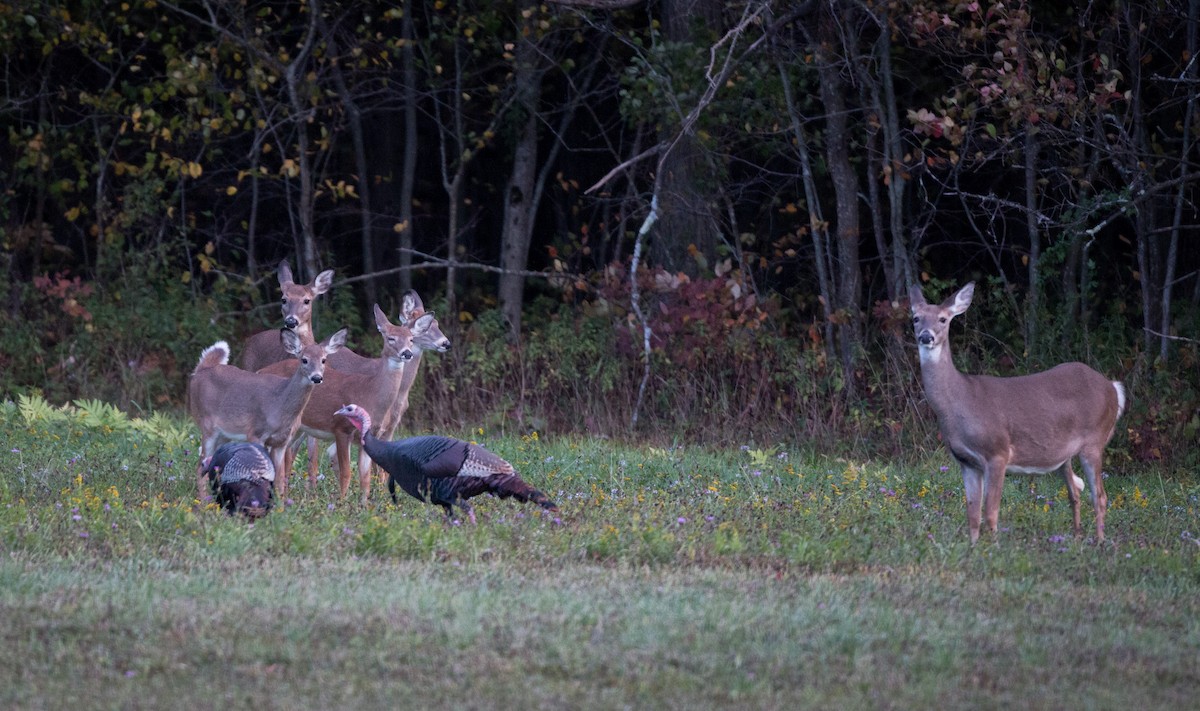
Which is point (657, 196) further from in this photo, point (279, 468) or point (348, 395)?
point (279, 468)

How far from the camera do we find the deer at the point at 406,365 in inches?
381

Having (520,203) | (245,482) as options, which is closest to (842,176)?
(520,203)

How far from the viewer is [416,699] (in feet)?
15.0

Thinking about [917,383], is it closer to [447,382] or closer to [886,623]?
[447,382]

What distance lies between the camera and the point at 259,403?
8859mm

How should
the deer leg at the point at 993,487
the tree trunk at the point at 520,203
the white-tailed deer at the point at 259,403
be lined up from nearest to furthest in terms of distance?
1. the deer leg at the point at 993,487
2. the white-tailed deer at the point at 259,403
3. the tree trunk at the point at 520,203

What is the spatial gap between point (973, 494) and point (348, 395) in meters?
4.02

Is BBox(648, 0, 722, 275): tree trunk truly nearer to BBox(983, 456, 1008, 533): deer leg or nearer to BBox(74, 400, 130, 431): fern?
BBox(74, 400, 130, 431): fern

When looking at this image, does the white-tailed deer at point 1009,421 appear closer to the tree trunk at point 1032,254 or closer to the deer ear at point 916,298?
the deer ear at point 916,298

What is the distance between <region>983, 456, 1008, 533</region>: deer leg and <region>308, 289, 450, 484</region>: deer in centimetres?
385

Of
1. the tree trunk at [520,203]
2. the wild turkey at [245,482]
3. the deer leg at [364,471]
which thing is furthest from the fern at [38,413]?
the tree trunk at [520,203]

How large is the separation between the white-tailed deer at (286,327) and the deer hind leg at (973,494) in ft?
17.8

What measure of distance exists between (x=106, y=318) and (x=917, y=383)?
793cm

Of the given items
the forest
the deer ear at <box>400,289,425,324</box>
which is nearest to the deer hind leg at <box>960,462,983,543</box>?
the forest
